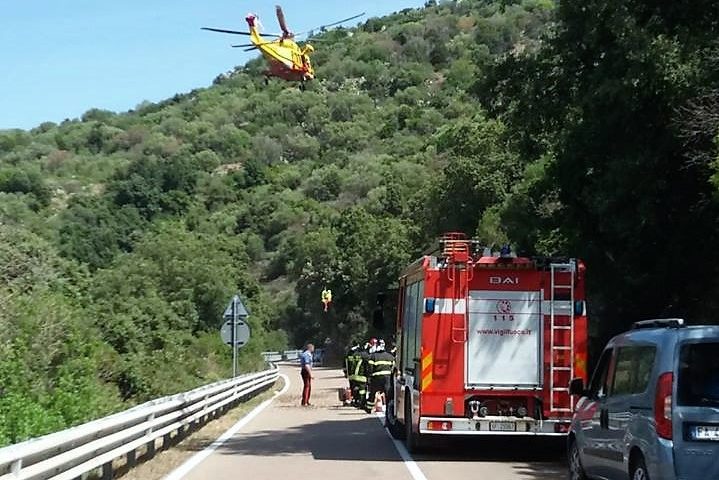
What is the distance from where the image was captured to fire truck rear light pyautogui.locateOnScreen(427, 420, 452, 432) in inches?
640

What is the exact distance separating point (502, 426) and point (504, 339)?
1307 millimetres

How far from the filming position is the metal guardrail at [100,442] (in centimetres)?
984

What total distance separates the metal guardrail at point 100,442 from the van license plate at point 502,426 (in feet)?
16.4

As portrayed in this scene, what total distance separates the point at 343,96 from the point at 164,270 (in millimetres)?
103385

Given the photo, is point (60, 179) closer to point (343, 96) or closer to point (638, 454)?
point (343, 96)

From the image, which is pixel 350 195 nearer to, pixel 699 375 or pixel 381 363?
pixel 381 363

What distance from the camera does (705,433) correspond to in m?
9.49

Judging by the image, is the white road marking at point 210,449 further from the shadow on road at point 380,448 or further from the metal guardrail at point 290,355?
the metal guardrail at point 290,355

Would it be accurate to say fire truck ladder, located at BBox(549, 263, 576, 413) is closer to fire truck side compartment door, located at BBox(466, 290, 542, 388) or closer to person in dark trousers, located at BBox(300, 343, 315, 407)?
fire truck side compartment door, located at BBox(466, 290, 542, 388)

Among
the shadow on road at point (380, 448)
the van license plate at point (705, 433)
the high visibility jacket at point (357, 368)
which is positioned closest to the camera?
the van license plate at point (705, 433)

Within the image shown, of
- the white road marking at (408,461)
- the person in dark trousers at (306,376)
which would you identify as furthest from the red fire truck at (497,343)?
the person in dark trousers at (306,376)

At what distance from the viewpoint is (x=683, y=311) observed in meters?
22.1

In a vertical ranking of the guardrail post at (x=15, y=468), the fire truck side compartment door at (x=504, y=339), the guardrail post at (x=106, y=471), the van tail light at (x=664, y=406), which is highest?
the fire truck side compartment door at (x=504, y=339)

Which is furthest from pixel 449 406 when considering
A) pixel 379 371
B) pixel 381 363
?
pixel 379 371
